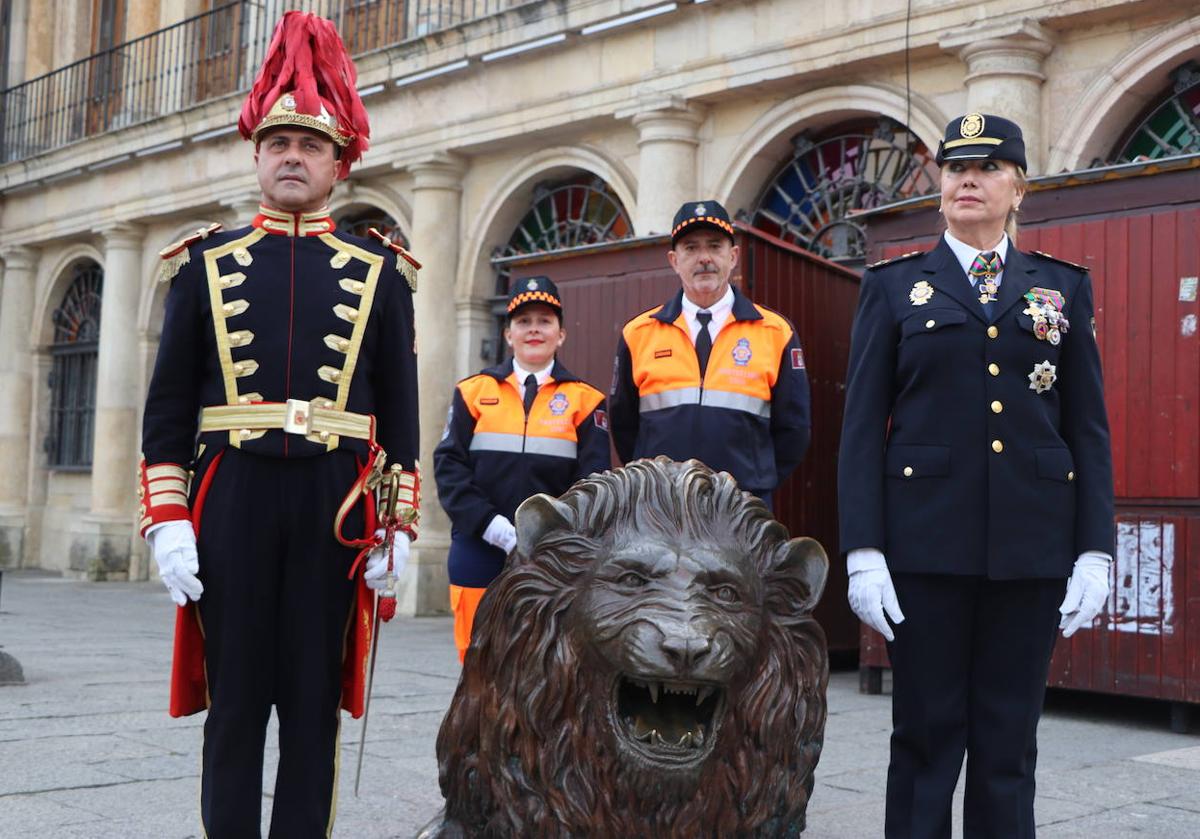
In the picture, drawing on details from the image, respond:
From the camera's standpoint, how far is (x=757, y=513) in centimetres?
277

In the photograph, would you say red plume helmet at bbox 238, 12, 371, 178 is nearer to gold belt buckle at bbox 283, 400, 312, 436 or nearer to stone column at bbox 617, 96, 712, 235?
gold belt buckle at bbox 283, 400, 312, 436

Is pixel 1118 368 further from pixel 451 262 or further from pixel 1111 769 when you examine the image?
pixel 451 262

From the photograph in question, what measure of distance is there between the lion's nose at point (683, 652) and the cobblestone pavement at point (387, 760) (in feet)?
6.09

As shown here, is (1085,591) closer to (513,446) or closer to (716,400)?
(716,400)

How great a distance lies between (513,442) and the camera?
191 inches

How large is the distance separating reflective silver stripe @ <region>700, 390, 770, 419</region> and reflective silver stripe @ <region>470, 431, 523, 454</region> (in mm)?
741

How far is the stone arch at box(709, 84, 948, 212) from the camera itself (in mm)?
9375

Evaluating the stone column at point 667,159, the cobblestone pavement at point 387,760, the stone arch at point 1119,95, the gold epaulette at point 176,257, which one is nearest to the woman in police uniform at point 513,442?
the cobblestone pavement at point 387,760

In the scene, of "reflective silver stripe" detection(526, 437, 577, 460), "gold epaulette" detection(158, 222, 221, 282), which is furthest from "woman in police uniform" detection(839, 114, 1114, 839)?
"reflective silver stripe" detection(526, 437, 577, 460)

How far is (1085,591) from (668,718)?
3.35ft

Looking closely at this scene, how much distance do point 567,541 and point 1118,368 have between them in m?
4.68

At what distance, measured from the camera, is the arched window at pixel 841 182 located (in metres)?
9.82

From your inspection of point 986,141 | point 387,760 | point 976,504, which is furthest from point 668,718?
point 387,760

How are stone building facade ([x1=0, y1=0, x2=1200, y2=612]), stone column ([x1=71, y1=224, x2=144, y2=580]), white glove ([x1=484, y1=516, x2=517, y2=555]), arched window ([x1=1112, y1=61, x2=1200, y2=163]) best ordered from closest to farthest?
white glove ([x1=484, y1=516, x2=517, y2=555]), arched window ([x1=1112, y1=61, x2=1200, y2=163]), stone building facade ([x1=0, y1=0, x2=1200, y2=612]), stone column ([x1=71, y1=224, x2=144, y2=580])
